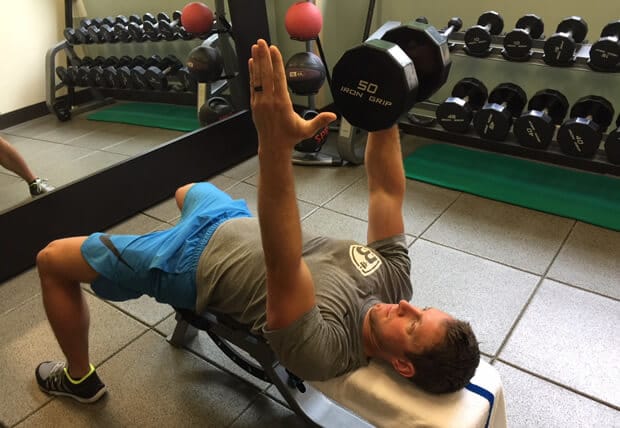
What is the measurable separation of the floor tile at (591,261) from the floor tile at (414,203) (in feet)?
1.98

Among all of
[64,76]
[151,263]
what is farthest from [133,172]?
[151,263]

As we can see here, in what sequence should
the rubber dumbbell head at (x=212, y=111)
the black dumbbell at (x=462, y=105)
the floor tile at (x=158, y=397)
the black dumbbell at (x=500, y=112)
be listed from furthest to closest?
the rubber dumbbell head at (x=212, y=111)
the black dumbbell at (x=462, y=105)
the black dumbbell at (x=500, y=112)
the floor tile at (x=158, y=397)

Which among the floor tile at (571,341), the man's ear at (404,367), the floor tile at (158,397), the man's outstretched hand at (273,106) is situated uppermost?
the man's outstretched hand at (273,106)

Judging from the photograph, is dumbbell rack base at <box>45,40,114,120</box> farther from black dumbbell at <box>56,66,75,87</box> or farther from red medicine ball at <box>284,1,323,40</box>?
red medicine ball at <box>284,1,323,40</box>

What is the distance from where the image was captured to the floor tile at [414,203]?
7.98ft

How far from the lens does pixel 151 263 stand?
1.32 meters

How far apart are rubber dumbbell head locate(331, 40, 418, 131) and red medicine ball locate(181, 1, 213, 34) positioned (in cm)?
194

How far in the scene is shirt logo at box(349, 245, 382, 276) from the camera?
1.29 m

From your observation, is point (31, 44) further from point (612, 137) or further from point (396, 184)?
point (612, 137)

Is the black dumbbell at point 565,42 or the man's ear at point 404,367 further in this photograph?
the black dumbbell at point 565,42

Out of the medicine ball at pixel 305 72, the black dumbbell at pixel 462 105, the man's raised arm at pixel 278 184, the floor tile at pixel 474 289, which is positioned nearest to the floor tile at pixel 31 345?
the man's raised arm at pixel 278 184

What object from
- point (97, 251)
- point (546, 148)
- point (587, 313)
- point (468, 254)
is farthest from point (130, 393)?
point (546, 148)

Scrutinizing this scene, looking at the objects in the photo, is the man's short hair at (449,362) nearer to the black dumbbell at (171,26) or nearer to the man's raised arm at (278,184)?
the man's raised arm at (278,184)

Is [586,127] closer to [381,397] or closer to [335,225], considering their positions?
[335,225]
